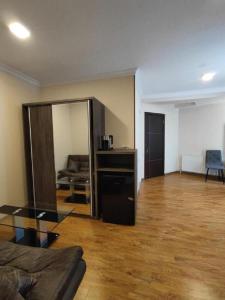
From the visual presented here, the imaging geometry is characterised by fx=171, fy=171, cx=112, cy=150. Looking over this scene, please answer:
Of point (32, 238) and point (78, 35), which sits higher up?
point (78, 35)

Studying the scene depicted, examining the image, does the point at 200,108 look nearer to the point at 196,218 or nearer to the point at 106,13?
the point at 196,218

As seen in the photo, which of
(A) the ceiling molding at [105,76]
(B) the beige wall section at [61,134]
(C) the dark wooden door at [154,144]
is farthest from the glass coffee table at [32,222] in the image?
Answer: (C) the dark wooden door at [154,144]

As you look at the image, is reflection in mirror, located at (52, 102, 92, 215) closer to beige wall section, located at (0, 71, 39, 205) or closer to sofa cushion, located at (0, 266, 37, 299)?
beige wall section, located at (0, 71, 39, 205)

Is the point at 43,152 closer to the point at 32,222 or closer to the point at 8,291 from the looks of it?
the point at 32,222

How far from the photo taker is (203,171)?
208 inches

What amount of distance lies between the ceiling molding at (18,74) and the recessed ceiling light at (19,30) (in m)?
0.96

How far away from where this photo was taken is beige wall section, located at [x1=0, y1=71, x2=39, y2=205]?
8.92 feet

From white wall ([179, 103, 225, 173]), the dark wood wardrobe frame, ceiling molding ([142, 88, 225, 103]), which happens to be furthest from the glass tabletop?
white wall ([179, 103, 225, 173])

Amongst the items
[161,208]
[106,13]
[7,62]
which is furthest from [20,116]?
[161,208]

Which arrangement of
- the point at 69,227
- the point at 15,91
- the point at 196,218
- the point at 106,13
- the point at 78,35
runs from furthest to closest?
the point at 15,91, the point at 196,218, the point at 69,227, the point at 78,35, the point at 106,13

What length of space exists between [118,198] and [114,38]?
2133 millimetres

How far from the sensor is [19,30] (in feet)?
6.06

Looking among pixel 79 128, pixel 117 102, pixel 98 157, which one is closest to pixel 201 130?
pixel 117 102

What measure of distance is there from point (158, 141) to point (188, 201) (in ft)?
7.65
